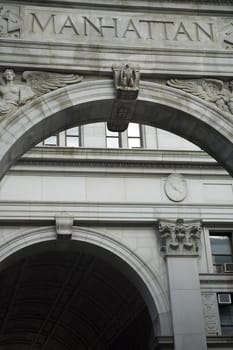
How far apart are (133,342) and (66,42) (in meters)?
17.3

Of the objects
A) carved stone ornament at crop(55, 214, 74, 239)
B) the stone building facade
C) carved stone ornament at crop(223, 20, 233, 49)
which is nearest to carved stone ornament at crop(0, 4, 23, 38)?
the stone building facade

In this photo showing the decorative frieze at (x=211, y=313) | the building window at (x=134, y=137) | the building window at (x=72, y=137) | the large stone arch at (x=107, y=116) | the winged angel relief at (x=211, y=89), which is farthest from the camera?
the building window at (x=134, y=137)

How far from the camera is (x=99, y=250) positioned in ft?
82.8

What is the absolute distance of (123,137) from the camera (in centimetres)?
2806

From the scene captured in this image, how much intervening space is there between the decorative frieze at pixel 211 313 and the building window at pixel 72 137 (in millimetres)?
7927

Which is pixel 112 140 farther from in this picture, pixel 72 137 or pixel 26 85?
pixel 26 85

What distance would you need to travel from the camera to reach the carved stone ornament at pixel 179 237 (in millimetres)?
24828

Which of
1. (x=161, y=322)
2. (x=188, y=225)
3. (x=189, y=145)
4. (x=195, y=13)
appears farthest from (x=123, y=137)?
(x=195, y=13)

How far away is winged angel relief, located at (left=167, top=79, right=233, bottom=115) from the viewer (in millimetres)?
16120

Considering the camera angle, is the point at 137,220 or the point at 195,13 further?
the point at 137,220

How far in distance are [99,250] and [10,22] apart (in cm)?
1148

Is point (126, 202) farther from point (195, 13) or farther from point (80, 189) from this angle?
point (195, 13)

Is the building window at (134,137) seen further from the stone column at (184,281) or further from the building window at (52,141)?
the stone column at (184,281)

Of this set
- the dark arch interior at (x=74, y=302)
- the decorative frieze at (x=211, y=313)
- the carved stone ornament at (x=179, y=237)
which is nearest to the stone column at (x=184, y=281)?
the carved stone ornament at (x=179, y=237)
